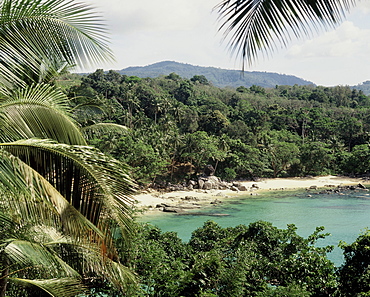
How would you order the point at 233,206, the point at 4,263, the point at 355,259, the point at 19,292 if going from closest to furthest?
the point at 4,263
the point at 19,292
the point at 355,259
the point at 233,206

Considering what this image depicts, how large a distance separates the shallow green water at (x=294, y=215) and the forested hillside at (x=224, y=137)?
7055 mm

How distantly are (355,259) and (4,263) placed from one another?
5326 mm

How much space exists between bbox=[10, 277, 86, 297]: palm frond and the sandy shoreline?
19.2 m

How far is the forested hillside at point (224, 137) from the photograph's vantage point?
3500cm

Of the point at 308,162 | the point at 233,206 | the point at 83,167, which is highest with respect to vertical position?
the point at 83,167

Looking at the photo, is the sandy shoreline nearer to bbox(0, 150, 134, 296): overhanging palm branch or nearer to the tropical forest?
the tropical forest

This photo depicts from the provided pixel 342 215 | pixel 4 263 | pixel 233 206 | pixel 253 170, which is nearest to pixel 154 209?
pixel 233 206

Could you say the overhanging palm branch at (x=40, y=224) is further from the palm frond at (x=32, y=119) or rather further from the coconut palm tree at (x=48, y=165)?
the palm frond at (x=32, y=119)

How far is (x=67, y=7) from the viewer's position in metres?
3.50

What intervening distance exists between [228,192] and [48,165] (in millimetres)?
33430

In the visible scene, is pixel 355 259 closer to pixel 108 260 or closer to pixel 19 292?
pixel 108 260

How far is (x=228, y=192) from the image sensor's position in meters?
35.9

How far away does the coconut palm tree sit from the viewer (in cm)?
304

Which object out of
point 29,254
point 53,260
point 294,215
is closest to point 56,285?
point 53,260
